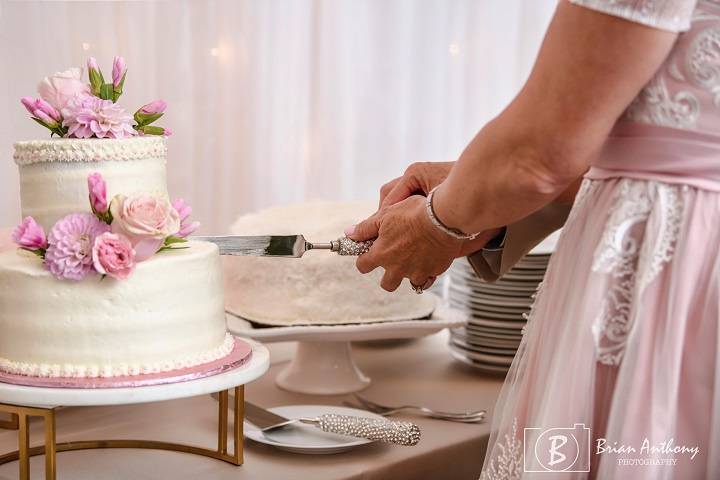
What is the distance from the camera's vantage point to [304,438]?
1248 mm

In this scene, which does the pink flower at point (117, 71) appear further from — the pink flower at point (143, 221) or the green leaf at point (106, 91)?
the pink flower at point (143, 221)

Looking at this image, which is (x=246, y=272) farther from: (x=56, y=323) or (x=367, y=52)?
(x=367, y=52)

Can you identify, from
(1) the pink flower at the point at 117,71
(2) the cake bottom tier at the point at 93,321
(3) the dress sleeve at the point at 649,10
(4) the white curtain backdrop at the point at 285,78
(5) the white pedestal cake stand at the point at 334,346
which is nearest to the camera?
(3) the dress sleeve at the point at 649,10


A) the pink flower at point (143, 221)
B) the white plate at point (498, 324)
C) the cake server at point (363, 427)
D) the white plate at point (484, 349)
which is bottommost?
the white plate at point (484, 349)

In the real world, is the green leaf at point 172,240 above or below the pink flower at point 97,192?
below

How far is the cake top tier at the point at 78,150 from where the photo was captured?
3.54ft

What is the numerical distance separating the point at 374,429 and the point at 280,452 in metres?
0.15

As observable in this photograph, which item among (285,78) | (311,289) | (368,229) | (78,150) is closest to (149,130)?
(78,150)

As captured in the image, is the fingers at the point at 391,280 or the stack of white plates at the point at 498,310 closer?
the fingers at the point at 391,280

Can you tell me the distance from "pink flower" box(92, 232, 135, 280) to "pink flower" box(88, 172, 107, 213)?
44 millimetres

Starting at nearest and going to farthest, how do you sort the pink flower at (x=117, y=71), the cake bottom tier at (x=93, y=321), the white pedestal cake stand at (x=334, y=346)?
the cake bottom tier at (x=93, y=321) < the pink flower at (x=117, y=71) < the white pedestal cake stand at (x=334, y=346)

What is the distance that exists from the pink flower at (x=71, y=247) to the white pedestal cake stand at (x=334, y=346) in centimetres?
44

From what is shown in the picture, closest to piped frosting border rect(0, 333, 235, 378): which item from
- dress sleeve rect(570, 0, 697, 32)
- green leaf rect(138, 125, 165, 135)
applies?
green leaf rect(138, 125, 165, 135)

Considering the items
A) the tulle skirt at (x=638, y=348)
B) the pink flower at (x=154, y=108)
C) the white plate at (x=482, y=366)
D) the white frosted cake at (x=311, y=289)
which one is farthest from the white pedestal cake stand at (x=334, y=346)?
the tulle skirt at (x=638, y=348)
